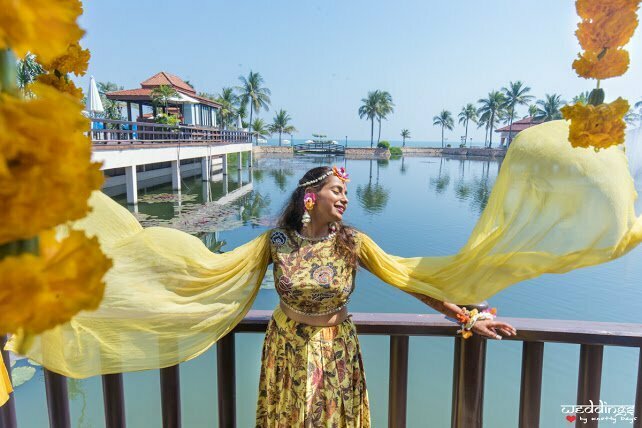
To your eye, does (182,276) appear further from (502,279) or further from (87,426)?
(87,426)

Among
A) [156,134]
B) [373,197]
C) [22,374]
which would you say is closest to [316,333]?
[22,374]

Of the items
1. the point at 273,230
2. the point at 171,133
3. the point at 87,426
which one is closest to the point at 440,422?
the point at 87,426

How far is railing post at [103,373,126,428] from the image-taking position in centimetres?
130

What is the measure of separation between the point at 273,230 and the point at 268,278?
18.8ft

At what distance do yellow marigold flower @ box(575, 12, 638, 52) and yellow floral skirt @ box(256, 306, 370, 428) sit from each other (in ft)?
3.21

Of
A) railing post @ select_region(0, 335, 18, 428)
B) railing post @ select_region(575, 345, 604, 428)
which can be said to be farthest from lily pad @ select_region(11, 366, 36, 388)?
railing post @ select_region(575, 345, 604, 428)

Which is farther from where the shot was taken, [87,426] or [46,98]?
[87,426]

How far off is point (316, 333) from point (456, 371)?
1.58ft

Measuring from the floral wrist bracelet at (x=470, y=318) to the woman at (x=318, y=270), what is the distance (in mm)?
20

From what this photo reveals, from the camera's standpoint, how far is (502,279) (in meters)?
1.21

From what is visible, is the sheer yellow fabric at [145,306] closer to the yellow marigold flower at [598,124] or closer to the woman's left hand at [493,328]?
the woman's left hand at [493,328]

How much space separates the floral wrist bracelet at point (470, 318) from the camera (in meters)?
1.31

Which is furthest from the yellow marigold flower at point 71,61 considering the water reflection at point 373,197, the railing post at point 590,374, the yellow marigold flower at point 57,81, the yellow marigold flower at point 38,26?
the water reflection at point 373,197

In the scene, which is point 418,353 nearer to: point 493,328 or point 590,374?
point 590,374
